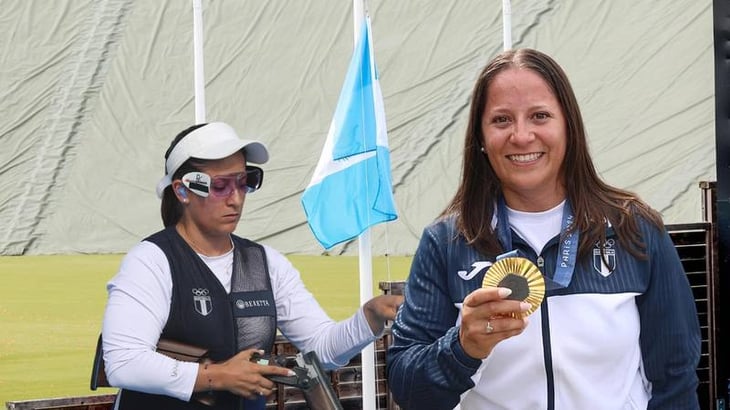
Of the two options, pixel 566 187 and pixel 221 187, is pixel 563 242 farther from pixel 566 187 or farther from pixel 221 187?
pixel 221 187

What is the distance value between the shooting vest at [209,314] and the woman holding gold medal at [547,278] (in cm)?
150

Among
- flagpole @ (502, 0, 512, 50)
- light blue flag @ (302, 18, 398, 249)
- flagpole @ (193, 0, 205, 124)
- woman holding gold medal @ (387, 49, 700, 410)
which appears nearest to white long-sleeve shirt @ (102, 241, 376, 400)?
woman holding gold medal @ (387, 49, 700, 410)

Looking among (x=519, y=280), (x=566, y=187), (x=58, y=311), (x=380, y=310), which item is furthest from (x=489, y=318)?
(x=58, y=311)

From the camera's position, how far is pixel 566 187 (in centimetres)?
176

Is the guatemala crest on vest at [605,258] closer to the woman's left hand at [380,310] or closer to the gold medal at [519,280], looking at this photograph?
the gold medal at [519,280]

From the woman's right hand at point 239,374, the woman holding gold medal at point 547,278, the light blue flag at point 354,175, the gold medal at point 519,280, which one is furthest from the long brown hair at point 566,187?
the light blue flag at point 354,175

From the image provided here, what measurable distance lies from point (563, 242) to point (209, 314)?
5.54 ft

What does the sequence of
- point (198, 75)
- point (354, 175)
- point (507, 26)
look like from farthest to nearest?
1. point (507, 26)
2. point (354, 175)
3. point (198, 75)

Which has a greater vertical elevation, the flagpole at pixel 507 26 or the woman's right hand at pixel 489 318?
the flagpole at pixel 507 26

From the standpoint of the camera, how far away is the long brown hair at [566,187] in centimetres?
169

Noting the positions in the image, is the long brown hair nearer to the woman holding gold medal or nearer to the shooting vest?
the woman holding gold medal

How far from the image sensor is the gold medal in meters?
1.50

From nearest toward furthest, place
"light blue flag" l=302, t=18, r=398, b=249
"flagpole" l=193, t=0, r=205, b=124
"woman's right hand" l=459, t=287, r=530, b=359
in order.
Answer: "woman's right hand" l=459, t=287, r=530, b=359 < "flagpole" l=193, t=0, r=205, b=124 < "light blue flag" l=302, t=18, r=398, b=249

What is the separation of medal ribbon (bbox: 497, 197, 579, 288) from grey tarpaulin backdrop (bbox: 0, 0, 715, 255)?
12936 mm
